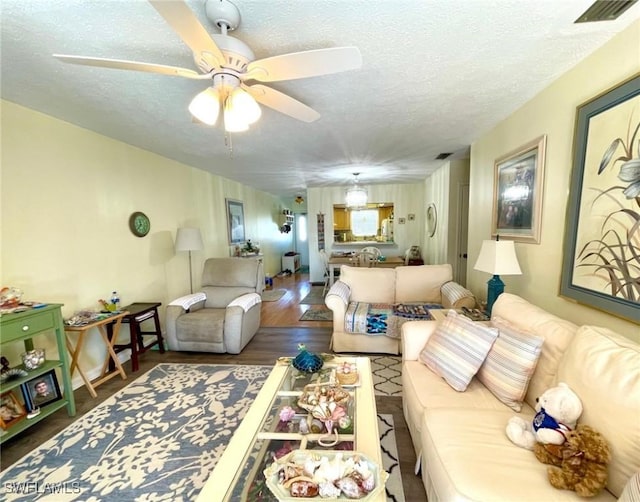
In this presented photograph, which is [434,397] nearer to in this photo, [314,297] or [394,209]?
[314,297]

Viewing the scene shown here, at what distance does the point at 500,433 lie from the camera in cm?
115

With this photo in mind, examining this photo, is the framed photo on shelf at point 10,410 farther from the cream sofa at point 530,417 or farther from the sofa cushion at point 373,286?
the sofa cushion at point 373,286

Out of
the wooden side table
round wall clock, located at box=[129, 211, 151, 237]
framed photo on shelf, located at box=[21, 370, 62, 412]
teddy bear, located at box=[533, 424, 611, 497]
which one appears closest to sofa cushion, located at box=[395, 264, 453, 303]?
teddy bear, located at box=[533, 424, 611, 497]

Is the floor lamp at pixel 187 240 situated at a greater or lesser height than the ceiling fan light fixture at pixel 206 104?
lesser

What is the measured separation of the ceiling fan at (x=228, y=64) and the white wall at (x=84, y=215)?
1532mm

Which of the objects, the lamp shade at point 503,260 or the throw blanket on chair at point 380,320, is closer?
the lamp shade at point 503,260

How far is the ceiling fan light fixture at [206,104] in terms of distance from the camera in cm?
126

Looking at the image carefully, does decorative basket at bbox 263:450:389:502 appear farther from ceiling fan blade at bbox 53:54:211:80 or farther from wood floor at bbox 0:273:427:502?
ceiling fan blade at bbox 53:54:211:80

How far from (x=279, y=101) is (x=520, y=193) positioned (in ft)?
6.55

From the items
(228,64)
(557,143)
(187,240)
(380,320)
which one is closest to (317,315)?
(380,320)

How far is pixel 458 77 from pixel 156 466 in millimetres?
3009

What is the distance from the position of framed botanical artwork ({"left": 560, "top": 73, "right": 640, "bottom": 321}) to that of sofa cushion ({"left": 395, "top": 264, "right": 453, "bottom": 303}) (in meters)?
1.52

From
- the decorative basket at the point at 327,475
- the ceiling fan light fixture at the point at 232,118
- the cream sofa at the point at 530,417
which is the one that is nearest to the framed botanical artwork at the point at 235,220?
the ceiling fan light fixture at the point at 232,118

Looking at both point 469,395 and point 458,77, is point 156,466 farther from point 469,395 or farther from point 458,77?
point 458,77
